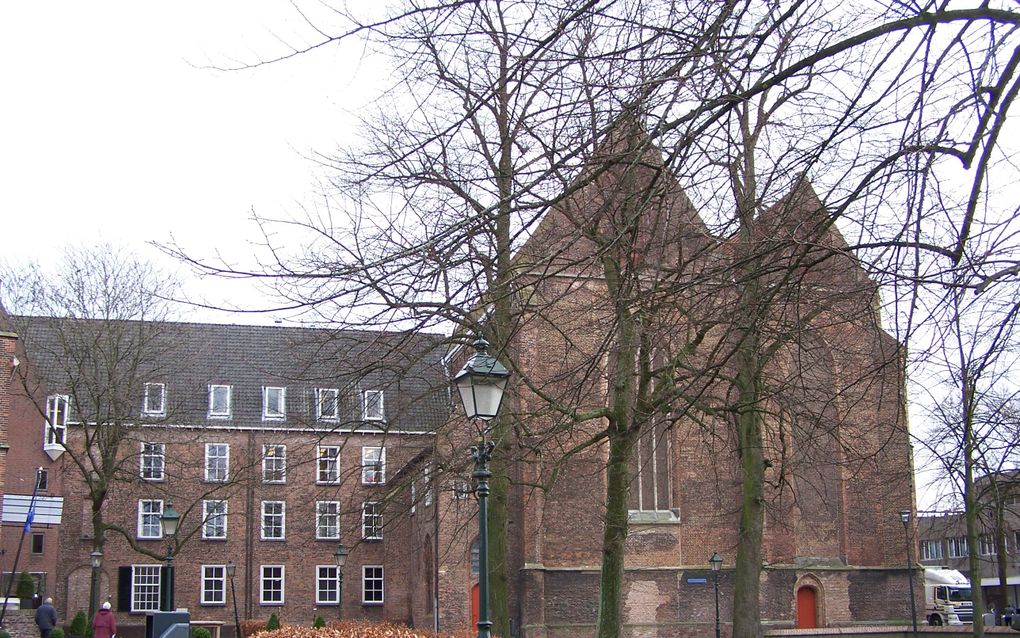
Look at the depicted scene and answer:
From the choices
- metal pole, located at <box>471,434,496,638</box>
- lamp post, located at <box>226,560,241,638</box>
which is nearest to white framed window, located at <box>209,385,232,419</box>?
lamp post, located at <box>226,560,241,638</box>

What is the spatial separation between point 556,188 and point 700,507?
90.9 feet

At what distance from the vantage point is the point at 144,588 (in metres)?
40.2

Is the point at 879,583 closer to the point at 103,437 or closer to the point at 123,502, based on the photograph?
the point at 103,437

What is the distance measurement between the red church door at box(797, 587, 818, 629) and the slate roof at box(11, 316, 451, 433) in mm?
13122

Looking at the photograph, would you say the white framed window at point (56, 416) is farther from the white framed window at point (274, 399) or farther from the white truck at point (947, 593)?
the white truck at point (947, 593)

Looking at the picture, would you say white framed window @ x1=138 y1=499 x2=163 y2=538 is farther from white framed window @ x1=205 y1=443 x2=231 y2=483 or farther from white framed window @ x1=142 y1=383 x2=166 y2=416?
white framed window @ x1=142 y1=383 x2=166 y2=416

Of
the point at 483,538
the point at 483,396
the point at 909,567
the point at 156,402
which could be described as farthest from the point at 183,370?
the point at 483,396

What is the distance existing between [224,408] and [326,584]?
8.29 metres

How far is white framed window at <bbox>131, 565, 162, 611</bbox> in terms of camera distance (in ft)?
131

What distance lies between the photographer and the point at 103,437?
32656 millimetres

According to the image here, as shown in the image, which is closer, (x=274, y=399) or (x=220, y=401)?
(x=220, y=401)

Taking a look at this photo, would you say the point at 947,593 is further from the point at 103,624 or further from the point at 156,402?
the point at 103,624

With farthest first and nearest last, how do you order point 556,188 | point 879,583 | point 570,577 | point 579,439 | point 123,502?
point 123,502 → point 879,583 → point 570,577 → point 579,439 → point 556,188

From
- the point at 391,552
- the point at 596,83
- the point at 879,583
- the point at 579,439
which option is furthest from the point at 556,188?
the point at 391,552
